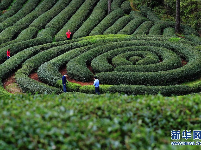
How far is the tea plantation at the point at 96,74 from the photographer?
7.39 metres

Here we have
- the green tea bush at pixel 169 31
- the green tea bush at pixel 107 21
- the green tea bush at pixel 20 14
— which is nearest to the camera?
the green tea bush at pixel 169 31

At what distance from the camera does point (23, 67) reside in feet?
63.4

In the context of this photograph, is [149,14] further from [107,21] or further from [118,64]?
[118,64]

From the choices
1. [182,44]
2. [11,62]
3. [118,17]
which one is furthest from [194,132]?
[118,17]

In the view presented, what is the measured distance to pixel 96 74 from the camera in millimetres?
17391

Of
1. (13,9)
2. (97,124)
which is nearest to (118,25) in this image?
(13,9)

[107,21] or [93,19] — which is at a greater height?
[93,19]

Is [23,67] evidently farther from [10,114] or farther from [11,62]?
[10,114]

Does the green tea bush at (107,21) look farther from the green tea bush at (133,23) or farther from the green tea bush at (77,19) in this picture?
the green tea bush at (77,19)

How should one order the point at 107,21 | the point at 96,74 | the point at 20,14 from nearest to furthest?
the point at 96,74
the point at 107,21
the point at 20,14

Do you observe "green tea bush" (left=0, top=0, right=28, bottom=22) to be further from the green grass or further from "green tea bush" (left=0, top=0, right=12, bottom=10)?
the green grass

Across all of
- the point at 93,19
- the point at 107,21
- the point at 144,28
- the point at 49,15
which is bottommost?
the point at 144,28

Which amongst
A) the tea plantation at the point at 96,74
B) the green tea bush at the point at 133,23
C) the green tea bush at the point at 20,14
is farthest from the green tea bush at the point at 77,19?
the green tea bush at the point at 20,14

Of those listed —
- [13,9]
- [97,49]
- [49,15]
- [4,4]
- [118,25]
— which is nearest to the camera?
[97,49]
